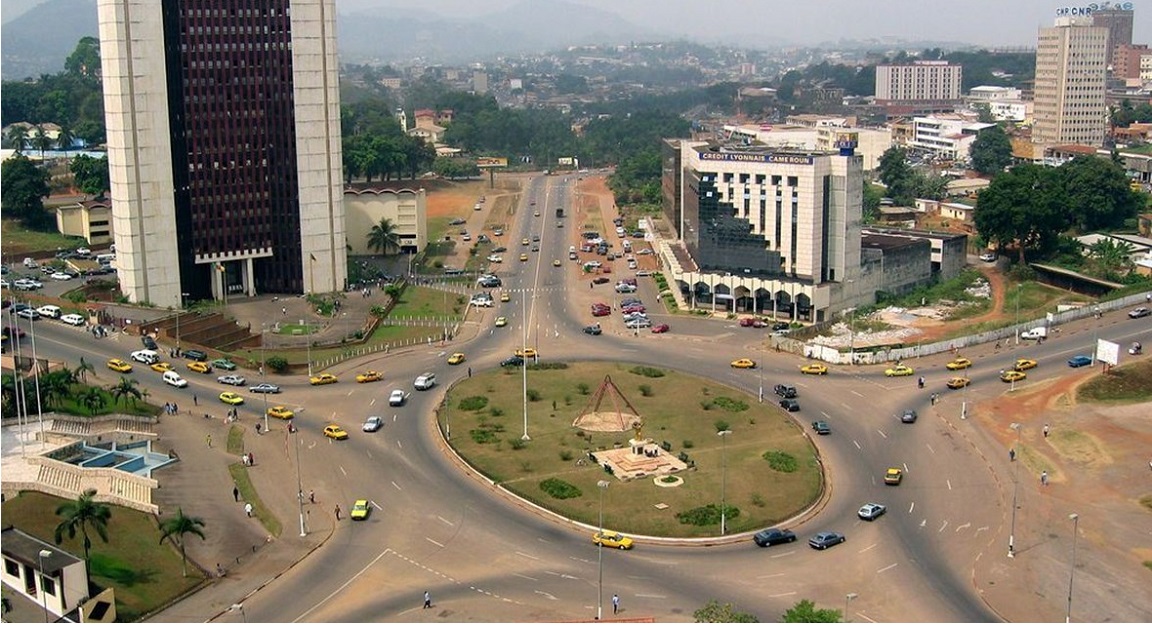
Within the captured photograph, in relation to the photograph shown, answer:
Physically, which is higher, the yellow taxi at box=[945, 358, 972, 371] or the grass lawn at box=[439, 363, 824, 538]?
the yellow taxi at box=[945, 358, 972, 371]

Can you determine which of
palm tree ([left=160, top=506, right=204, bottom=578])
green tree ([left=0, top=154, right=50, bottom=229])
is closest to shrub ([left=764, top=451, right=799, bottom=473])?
palm tree ([left=160, top=506, right=204, bottom=578])

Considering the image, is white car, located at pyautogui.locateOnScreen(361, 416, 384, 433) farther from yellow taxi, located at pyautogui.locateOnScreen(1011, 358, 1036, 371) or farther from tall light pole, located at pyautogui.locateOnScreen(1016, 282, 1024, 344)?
tall light pole, located at pyautogui.locateOnScreen(1016, 282, 1024, 344)

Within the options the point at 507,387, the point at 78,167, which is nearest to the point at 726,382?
the point at 507,387

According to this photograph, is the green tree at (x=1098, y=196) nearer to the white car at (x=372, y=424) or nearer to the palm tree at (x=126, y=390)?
the white car at (x=372, y=424)

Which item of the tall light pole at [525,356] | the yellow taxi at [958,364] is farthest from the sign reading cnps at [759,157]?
the yellow taxi at [958,364]

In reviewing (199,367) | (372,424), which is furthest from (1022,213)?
(199,367)

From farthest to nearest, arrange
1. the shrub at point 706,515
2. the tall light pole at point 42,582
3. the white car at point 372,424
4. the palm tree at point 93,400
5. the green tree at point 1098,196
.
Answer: the green tree at point 1098,196, the white car at point 372,424, the palm tree at point 93,400, the shrub at point 706,515, the tall light pole at point 42,582

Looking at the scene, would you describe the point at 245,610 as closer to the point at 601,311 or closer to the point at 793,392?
the point at 793,392
